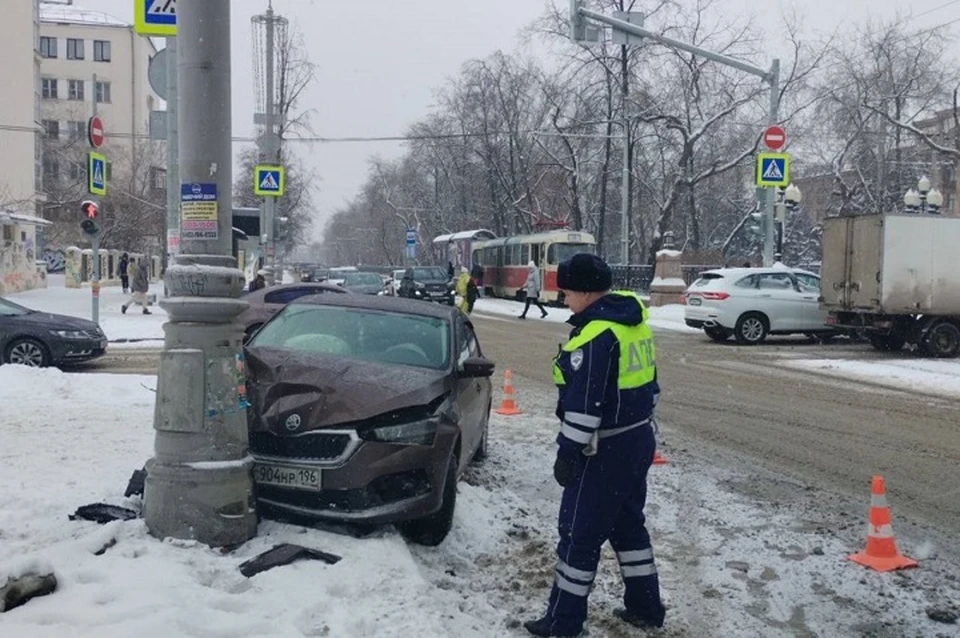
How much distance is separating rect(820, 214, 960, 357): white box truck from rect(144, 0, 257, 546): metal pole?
16587 millimetres

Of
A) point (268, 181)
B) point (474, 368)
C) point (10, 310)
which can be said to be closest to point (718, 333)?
point (268, 181)

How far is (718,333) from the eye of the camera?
73.2 ft

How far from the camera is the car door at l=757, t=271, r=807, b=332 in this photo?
21.5 meters

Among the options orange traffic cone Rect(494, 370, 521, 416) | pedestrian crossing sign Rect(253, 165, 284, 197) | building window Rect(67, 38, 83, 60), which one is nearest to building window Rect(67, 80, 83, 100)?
building window Rect(67, 38, 83, 60)

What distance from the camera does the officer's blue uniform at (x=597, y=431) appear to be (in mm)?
4348

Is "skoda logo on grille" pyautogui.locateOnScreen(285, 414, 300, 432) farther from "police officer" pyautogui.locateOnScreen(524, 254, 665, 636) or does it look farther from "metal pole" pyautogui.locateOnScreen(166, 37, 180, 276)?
"metal pole" pyautogui.locateOnScreen(166, 37, 180, 276)

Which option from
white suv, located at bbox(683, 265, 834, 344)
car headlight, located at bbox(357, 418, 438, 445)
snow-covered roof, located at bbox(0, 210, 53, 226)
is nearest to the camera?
car headlight, located at bbox(357, 418, 438, 445)

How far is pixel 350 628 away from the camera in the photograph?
4160 mm

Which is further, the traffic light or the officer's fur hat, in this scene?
the traffic light

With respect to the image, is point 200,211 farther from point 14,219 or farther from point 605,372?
point 14,219

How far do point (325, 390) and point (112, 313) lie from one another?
991 inches

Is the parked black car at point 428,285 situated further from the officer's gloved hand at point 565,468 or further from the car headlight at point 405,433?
the officer's gloved hand at point 565,468

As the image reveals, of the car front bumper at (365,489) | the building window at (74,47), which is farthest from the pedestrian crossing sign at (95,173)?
the building window at (74,47)

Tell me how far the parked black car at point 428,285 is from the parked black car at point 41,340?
2259 cm
